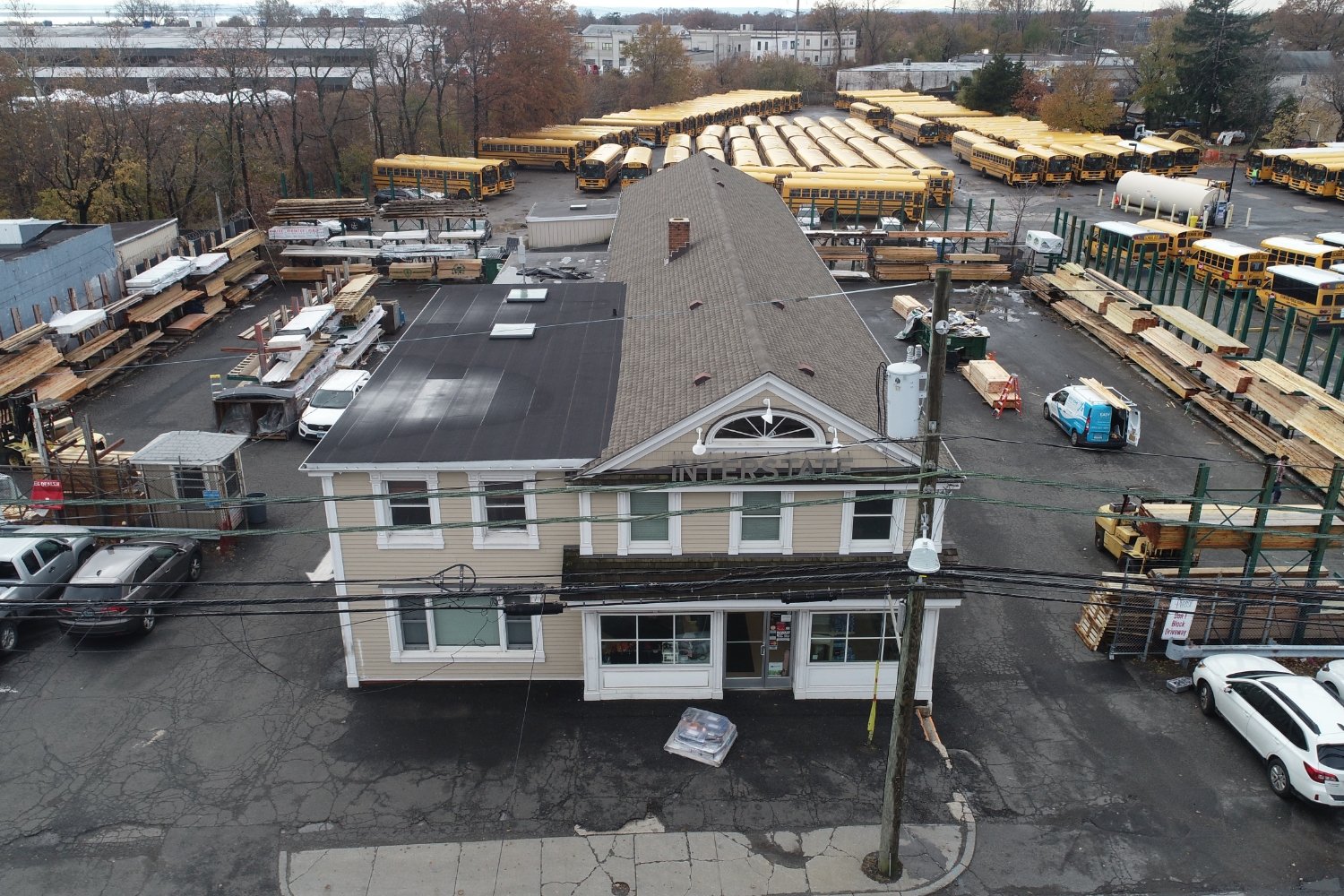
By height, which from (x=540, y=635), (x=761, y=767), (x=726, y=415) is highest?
(x=726, y=415)

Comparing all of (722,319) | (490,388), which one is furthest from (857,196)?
(490,388)

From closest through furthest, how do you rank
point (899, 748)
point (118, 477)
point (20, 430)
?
1. point (899, 748)
2. point (118, 477)
3. point (20, 430)

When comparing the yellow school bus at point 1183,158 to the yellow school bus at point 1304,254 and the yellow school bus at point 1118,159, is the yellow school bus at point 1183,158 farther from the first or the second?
the yellow school bus at point 1304,254

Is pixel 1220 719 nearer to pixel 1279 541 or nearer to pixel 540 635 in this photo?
pixel 1279 541

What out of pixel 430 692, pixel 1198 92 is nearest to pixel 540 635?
pixel 430 692

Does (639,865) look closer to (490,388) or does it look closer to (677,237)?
(490,388)

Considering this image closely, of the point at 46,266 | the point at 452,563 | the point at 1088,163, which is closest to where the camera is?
the point at 452,563
